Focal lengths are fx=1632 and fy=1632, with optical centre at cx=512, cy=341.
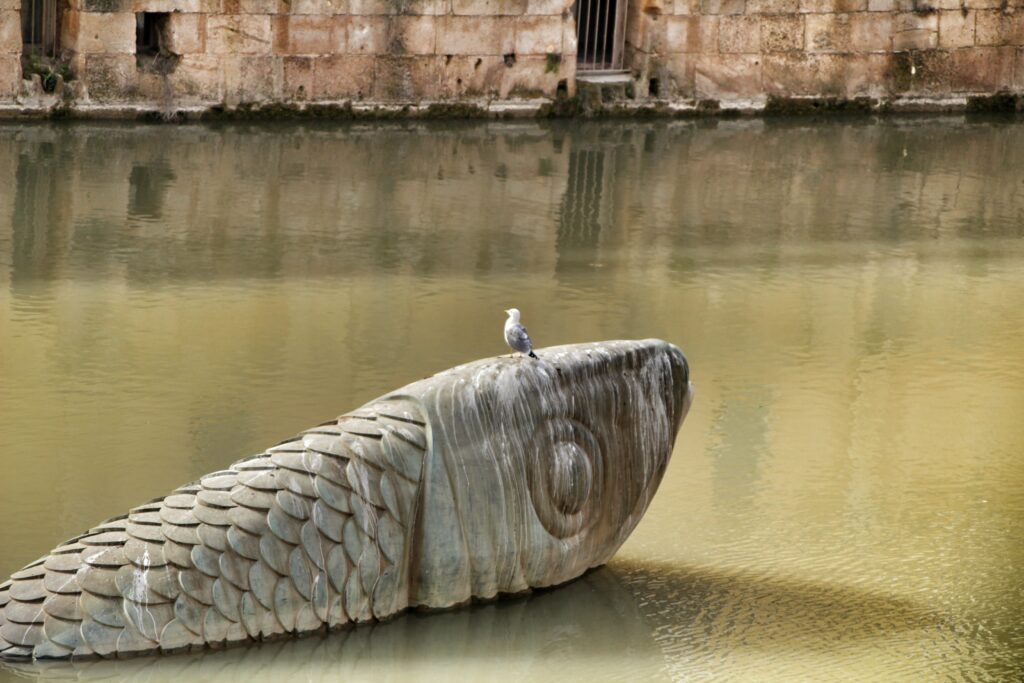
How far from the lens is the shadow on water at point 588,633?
4610mm

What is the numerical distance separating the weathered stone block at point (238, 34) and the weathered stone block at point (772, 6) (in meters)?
4.57

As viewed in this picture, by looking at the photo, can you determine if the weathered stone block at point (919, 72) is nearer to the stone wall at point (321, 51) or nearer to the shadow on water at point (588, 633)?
the stone wall at point (321, 51)

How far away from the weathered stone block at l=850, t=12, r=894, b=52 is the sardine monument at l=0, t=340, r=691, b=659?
11.1m

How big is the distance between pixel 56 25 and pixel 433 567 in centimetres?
1035

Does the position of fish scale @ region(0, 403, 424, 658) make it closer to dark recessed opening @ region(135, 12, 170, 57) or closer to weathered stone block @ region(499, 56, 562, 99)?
dark recessed opening @ region(135, 12, 170, 57)

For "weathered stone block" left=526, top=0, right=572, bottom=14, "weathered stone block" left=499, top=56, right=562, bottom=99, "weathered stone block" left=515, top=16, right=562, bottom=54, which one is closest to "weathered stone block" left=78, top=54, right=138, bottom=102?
"weathered stone block" left=499, top=56, right=562, bottom=99

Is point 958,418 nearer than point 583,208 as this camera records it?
Yes

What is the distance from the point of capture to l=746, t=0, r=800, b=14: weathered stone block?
50.4ft

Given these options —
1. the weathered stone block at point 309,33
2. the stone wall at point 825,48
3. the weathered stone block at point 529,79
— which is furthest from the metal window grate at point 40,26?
the stone wall at point 825,48

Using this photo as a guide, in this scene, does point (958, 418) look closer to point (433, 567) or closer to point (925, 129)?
point (433, 567)

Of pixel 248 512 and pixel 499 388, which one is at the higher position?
pixel 499 388

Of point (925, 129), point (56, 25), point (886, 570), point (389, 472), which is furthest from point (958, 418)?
point (56, 25)

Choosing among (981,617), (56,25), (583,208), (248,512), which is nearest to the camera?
(248,512)

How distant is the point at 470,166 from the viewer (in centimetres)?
1243
